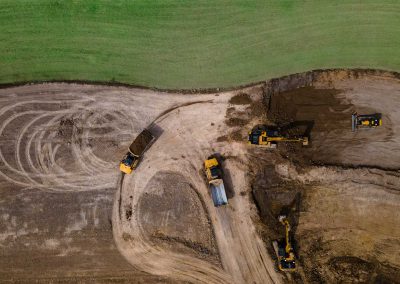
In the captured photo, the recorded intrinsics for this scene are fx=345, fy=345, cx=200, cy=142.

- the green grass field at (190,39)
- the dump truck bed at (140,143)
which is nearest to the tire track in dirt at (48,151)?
the dump truck bed at (140,143)

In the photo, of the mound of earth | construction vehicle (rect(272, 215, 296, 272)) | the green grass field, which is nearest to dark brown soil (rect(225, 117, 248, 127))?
the green grass field

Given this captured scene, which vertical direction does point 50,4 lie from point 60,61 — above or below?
above

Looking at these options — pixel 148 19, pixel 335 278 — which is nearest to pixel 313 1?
pixel 148 19

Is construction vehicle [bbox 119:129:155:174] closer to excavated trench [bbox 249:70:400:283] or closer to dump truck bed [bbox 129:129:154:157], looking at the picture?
dump truck bed [bbox 129:129:154:157]

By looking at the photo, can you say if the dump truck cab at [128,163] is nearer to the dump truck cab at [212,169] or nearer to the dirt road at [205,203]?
the dirt road at [205,203]

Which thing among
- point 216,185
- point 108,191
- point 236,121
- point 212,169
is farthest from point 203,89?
point 108,191

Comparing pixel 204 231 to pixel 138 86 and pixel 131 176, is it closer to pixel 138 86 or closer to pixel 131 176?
pixel 131 176
